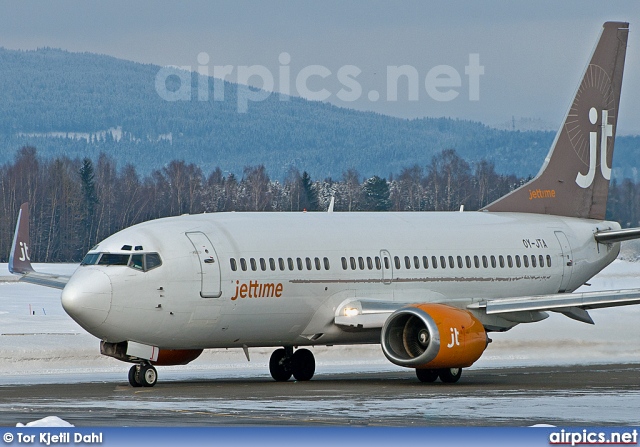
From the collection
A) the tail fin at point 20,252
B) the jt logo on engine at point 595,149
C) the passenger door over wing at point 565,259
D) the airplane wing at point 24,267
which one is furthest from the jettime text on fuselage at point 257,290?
the jt logo on engine at point 595,149

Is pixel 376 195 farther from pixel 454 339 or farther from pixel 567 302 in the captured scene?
pixel 454 339

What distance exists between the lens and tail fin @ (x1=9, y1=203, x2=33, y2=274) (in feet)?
118

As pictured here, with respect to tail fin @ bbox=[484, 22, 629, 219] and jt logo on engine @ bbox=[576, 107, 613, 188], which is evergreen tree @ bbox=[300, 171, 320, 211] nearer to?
jt logo on engine @ bbox=[576, 107, 613, 188]

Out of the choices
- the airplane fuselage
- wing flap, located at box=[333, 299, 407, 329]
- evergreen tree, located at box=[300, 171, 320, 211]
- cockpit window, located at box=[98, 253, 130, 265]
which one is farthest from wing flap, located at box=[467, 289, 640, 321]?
evergreen tree, located at box=[300, 171, 320, 211]

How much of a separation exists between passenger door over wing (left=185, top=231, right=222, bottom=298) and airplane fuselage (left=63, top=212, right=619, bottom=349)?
0.9 inches

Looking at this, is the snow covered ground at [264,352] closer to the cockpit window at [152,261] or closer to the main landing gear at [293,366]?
the main landing gear at [293,366]

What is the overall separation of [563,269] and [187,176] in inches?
4033

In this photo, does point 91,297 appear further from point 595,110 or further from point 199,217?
point 595,110

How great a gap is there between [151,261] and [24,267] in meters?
11.3

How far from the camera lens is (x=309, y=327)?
28.0 metres

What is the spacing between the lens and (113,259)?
2575 cm

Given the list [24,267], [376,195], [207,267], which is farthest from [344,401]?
[376,195]

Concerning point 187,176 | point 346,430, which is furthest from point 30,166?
point 346,430

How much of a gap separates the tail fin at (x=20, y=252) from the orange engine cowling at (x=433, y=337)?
12150 mm
